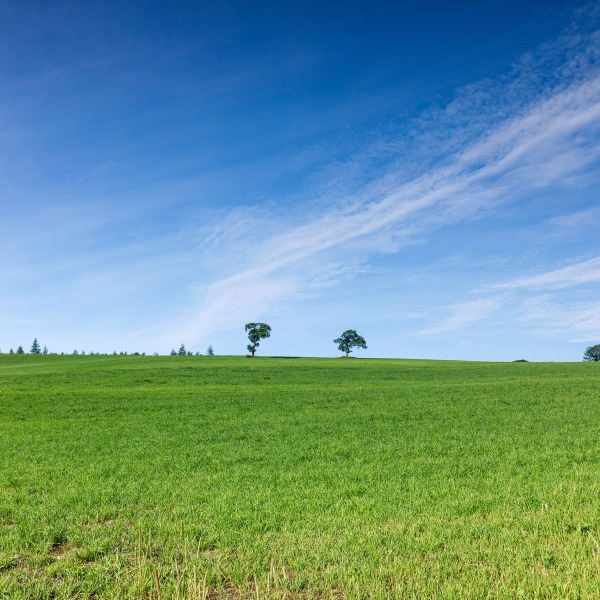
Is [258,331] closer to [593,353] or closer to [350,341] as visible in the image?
[350,341]

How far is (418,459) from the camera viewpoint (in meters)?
13.1

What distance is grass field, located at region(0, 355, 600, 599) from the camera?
649cm

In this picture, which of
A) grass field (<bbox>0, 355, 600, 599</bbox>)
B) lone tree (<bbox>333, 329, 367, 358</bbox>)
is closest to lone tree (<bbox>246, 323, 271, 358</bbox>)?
lone tree (<bbox>333, 329, 367, 358</bbox>)

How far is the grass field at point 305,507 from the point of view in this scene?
649cm

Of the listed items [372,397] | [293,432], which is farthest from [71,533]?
[372,397]

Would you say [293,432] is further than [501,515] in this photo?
Yes

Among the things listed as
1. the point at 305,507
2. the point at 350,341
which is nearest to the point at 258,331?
the point at 350,341

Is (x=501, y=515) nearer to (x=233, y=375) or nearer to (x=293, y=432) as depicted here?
(x=293, y=432)

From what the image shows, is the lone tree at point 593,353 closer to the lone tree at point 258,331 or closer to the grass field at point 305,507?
the lone tree at point 258,331

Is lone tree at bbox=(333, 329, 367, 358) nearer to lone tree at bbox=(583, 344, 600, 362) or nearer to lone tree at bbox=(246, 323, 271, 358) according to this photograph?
lone tree at bbox=(246, 323, 271, 358)

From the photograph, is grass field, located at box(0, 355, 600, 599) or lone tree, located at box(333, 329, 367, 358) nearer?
grass field, located at box(0, 355, 600, 599)

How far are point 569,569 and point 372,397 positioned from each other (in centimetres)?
2334

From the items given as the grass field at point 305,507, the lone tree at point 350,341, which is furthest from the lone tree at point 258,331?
the grass field at point 305,507

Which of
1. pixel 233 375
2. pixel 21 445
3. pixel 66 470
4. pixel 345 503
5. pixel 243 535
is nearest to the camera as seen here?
pixel 243 535
